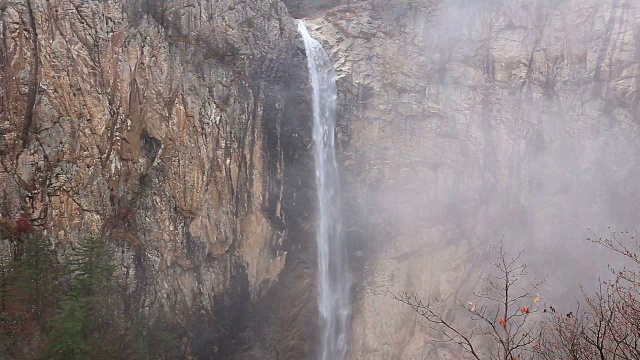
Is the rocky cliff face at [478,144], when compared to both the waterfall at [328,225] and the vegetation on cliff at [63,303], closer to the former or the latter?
the waterfall at [328,225]

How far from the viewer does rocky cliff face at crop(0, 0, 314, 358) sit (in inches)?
628

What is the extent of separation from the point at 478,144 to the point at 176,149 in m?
13.9

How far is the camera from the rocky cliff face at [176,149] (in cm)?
1595

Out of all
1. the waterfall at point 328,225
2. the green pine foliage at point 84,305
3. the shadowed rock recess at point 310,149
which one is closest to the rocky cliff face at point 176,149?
the shadowed rock recess at point 310,149

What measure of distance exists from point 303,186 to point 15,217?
11103 mm

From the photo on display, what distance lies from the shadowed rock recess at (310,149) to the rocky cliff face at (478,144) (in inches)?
2.7

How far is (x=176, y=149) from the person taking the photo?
18.4m

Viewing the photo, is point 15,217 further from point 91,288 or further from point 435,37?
point 435,37

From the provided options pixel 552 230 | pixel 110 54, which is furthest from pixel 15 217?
pixel 552 230

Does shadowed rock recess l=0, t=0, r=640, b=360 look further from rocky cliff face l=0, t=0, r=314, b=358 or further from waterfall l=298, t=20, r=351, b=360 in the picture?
waterfall l=298, t=20, r=351, b=360

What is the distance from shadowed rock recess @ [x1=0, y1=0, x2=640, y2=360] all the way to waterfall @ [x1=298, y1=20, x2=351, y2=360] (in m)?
0.47

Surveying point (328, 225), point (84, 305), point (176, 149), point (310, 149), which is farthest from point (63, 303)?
point (310, 149)

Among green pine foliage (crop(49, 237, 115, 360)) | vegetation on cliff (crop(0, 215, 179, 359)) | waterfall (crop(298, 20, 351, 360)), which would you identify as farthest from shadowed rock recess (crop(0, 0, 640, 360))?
green pine foliage (crop(49, 237, 115, 360))

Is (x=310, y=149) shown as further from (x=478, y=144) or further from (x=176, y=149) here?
(x=478, y=144)
